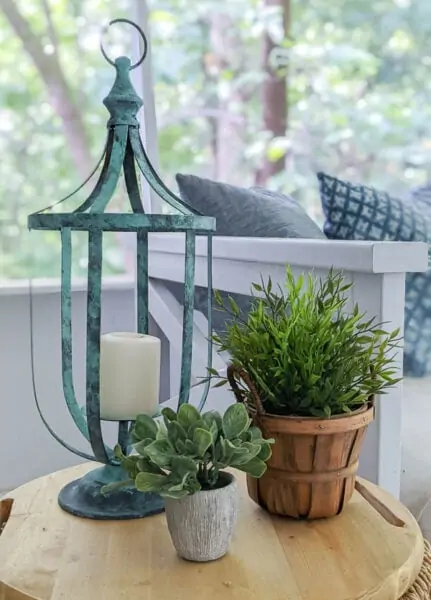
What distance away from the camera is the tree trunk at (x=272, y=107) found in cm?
306

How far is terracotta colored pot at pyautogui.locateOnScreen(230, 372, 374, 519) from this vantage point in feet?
2.48

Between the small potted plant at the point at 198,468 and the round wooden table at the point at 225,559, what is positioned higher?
the small potted plant at the point at 198,468

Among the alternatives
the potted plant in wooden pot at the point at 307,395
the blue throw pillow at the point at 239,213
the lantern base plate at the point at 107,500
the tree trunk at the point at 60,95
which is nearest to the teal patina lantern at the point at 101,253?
the lantern base plate at the point at 107,500

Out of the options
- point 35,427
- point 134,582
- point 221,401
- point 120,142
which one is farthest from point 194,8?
point 134,582

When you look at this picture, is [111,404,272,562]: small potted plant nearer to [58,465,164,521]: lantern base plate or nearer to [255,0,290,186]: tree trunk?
[58,465,164,521]: lantern base plate

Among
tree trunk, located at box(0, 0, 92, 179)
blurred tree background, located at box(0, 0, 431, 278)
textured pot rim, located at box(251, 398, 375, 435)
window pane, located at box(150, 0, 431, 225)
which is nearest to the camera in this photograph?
textured pot rim, located at box(251, 398, 375, 435)

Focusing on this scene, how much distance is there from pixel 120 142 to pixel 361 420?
42cm

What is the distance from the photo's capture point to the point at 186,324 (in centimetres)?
85

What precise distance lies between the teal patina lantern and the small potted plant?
11cm

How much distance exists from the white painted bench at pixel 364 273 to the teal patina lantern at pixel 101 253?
0.69ft

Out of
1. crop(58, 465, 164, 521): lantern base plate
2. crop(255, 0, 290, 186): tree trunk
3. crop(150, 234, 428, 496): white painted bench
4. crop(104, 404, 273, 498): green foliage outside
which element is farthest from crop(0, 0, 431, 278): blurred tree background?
crop(104, 404, 273, 498): green foliage outside

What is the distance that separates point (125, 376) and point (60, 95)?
1.74 m

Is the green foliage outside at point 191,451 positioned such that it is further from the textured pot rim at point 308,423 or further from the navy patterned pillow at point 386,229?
the navy patterned pillow at point 386,229

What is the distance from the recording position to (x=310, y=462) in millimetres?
767
